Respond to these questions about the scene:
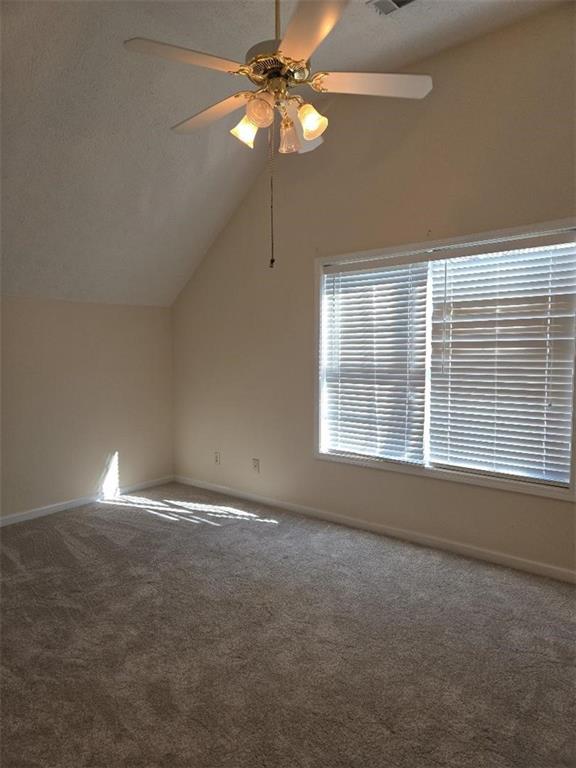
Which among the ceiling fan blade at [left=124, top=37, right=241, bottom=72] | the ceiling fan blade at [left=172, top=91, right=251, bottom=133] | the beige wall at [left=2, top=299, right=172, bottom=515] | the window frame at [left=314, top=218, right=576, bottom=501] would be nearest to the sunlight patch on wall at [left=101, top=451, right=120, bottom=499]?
the beige wall at [left=2, top=299, right=172, bottom=515]

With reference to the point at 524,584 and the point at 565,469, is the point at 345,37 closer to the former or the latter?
the point at 565,469

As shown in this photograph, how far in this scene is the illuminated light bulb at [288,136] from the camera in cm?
216

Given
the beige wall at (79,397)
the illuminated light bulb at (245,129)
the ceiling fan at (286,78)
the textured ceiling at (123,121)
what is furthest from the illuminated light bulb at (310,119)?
the beige wall at (79,397)

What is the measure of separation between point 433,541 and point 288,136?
Result: 2625mm

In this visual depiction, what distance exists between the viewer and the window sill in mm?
2857

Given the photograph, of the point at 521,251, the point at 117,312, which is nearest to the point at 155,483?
the point at 117,312

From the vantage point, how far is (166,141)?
335cm

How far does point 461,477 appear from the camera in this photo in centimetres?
318

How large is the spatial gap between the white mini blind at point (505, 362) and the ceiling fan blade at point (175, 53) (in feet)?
6.33

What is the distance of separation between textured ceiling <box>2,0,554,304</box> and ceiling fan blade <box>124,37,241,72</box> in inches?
38.9

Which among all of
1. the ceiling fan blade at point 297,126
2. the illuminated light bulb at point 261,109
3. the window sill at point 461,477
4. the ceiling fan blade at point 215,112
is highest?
the ceiling fan blade at point 215,112

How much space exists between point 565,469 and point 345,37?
A: 2.84 m

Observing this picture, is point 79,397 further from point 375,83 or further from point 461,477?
point 375,83

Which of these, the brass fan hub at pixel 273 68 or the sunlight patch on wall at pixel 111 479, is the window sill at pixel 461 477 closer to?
the sunlight patch on wall at pixel 111 479
